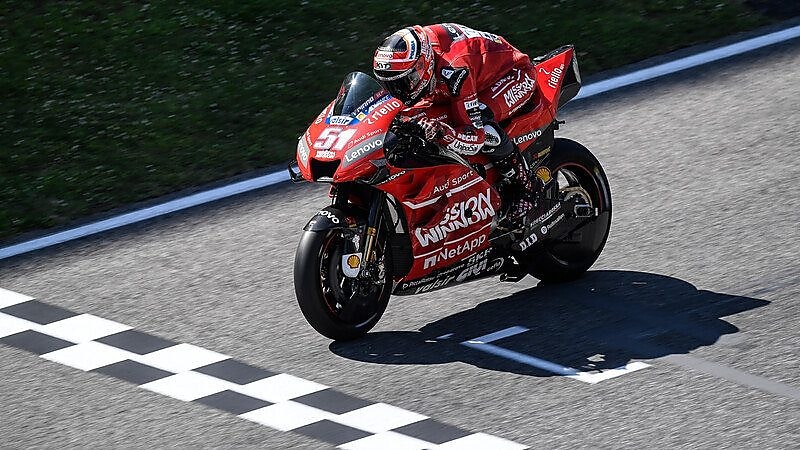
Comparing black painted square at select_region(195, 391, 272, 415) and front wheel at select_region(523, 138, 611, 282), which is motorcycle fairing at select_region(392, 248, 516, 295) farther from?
black painted square at select_region(195, 391, 272, 415)

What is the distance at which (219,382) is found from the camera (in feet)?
24.3

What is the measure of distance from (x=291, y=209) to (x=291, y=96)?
77.7 inches

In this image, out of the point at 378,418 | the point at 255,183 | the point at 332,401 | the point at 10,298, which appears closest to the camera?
the point at 378,418

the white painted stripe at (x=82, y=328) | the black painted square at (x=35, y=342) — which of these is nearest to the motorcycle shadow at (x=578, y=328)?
the white painted stripe at (x=82, y=328)

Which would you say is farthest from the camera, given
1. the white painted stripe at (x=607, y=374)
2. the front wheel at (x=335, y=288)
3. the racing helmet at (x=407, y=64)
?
the racing helmet at (x=407, y=64)

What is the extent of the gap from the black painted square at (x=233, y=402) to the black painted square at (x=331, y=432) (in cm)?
37

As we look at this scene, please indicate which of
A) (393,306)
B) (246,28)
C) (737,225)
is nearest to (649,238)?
(737,225)

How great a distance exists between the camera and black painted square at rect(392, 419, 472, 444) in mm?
6648

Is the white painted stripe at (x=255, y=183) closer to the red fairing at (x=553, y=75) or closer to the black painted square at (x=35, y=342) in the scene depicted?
the black painted square at (x=35, y=342)

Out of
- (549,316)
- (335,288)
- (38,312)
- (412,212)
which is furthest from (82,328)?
(549,316)

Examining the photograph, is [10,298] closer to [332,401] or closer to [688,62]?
[332,401]

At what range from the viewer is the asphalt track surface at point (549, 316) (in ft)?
22.4

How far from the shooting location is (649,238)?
9.02 metres

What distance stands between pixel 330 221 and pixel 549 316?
4.53 feet
